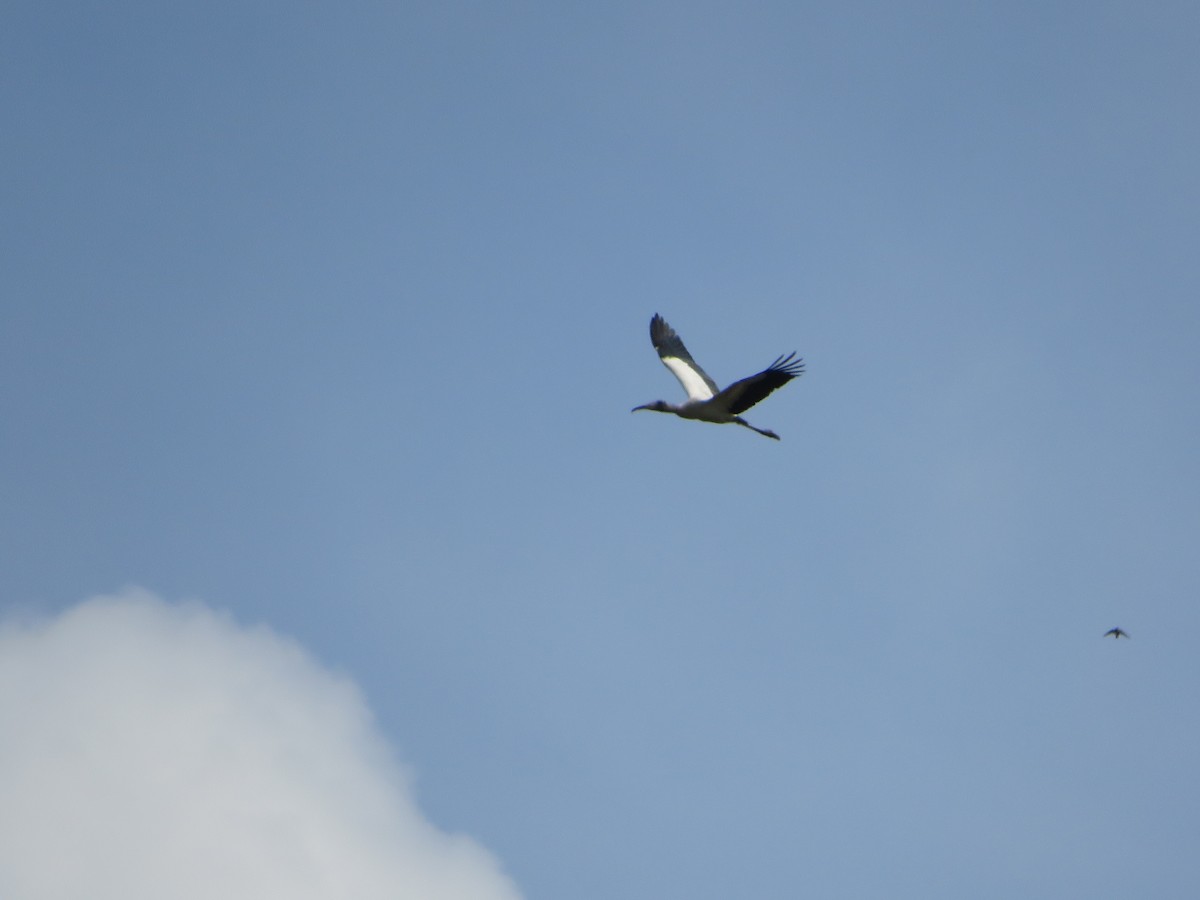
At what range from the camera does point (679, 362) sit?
30.1 m

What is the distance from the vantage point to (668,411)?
88.6 ft

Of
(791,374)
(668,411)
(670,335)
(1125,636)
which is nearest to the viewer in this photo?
(791,374)

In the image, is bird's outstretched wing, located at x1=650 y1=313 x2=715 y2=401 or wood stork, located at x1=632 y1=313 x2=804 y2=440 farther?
bird's outstretched wing, located at x1=650 y1=313 x2=715 y2=401

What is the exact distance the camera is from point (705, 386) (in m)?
28.5

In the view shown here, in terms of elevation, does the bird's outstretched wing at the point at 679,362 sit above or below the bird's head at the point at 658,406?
above

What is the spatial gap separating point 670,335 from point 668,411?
16.2 ft

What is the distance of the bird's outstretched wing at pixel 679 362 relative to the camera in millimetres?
28266

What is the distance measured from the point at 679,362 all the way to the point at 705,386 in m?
1.82

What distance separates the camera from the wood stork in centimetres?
2339

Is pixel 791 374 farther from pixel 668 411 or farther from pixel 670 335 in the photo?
pixel 670 335

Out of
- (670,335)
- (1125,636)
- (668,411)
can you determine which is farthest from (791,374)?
(1125,636)

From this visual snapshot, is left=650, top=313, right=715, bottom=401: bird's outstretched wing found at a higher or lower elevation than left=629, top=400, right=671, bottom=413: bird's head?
higher

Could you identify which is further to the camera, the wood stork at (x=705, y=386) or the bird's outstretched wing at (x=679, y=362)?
the bird's outstretched wing at (x=679, y=362)

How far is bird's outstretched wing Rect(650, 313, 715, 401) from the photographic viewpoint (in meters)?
28.3
